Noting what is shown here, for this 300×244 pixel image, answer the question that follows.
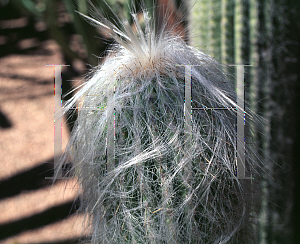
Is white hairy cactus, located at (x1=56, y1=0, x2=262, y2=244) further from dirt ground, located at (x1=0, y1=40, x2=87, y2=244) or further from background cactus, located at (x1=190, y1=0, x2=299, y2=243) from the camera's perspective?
dirt ground, located at (x1=0, y1=40, x2=87, y2=244)

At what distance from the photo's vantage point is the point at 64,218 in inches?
46.6

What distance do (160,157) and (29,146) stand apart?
95 cm

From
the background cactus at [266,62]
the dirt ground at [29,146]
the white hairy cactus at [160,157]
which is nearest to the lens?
the white hairy cactus at [160,157]

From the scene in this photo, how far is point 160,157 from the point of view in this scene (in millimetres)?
448

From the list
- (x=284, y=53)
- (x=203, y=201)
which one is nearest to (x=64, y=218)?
(x=203, y=201)

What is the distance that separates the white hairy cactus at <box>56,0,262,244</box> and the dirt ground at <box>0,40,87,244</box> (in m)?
0.74

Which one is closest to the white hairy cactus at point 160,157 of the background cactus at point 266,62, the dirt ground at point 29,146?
the background cactus at point 266,62

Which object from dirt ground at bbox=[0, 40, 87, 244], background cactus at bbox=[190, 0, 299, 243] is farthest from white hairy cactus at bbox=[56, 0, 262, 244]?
dirt ground at bbox=[0, 40, 87, 244]

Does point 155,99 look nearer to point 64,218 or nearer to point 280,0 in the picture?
point 280,0

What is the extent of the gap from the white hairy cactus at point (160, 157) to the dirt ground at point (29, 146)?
2.43ft

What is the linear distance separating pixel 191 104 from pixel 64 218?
1.00 meters

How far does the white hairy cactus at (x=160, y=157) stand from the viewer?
45 centimetres

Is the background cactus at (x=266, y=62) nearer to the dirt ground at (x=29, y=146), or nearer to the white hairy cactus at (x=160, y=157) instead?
the white hairy cactus at (x=160, y=157)

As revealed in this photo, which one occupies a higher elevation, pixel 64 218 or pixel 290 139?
pixel 290 139
